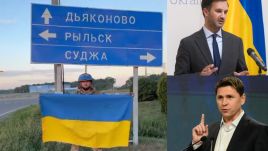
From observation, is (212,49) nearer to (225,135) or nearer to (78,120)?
(225,135)

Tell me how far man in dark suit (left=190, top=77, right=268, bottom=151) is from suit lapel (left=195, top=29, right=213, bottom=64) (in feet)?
3.38

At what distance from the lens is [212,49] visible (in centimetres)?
332

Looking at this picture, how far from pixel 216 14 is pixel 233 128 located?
1.25m

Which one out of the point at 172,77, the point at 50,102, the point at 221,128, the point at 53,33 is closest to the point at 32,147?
the point at 50,102

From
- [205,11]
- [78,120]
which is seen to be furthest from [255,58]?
[78,120]

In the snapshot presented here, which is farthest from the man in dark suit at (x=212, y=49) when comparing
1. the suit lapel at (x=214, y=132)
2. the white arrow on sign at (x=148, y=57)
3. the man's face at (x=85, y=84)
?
the white arrow on sign at (x=148, y=57)

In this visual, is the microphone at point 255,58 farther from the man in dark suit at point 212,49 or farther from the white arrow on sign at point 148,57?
the white arrow on sign at point 148,57

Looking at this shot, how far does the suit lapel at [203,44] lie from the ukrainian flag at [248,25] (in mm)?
173

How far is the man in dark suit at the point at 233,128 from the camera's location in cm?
226

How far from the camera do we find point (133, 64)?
8.15 metres

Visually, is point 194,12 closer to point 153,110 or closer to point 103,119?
point 103,119

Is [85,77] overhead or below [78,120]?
overhead

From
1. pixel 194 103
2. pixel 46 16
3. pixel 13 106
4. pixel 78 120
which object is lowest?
pixel 13 106

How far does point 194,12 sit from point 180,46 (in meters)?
0.27
